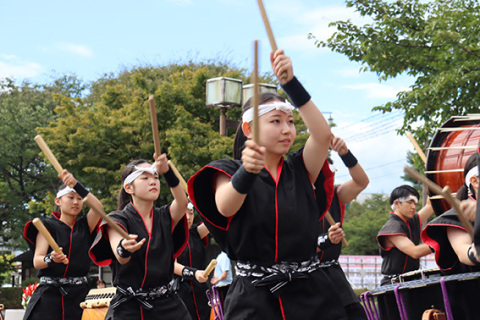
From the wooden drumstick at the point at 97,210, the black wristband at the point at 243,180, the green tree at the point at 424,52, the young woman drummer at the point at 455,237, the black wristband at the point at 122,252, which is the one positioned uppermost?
the green tree at the point at 424,52

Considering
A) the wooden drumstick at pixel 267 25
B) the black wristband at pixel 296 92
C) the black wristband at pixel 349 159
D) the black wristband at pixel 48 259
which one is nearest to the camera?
the wooden drumstick at pixel 267 25

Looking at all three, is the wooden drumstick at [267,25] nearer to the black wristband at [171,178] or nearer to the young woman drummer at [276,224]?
the young woman drummer at [276,224]

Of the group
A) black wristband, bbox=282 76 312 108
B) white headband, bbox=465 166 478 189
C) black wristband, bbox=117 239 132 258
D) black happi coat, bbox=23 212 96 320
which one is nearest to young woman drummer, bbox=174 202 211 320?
black happi coat, bbox=23 212 96 320

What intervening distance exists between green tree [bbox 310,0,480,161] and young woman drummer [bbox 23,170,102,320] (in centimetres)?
657

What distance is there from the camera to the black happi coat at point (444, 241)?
4188 mm

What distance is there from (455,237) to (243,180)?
180 centimetres

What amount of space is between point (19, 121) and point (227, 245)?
94.9ft

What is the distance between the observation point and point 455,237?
4.16 meters

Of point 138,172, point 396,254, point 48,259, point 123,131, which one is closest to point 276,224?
point 138,172

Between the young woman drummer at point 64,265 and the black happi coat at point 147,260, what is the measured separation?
1.72m

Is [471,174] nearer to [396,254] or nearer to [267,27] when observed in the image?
[267,27]

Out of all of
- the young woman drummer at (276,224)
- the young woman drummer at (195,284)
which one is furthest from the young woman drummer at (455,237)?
the young woman drummer at (195,284)

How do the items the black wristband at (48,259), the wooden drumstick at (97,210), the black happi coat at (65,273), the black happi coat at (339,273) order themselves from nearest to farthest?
the black happi coat at (339,273) → the wooden drumstick at (97,210) → the black wristband at (48,259) → the black happi coat at (65,273)

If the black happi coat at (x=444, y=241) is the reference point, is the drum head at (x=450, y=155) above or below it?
above
